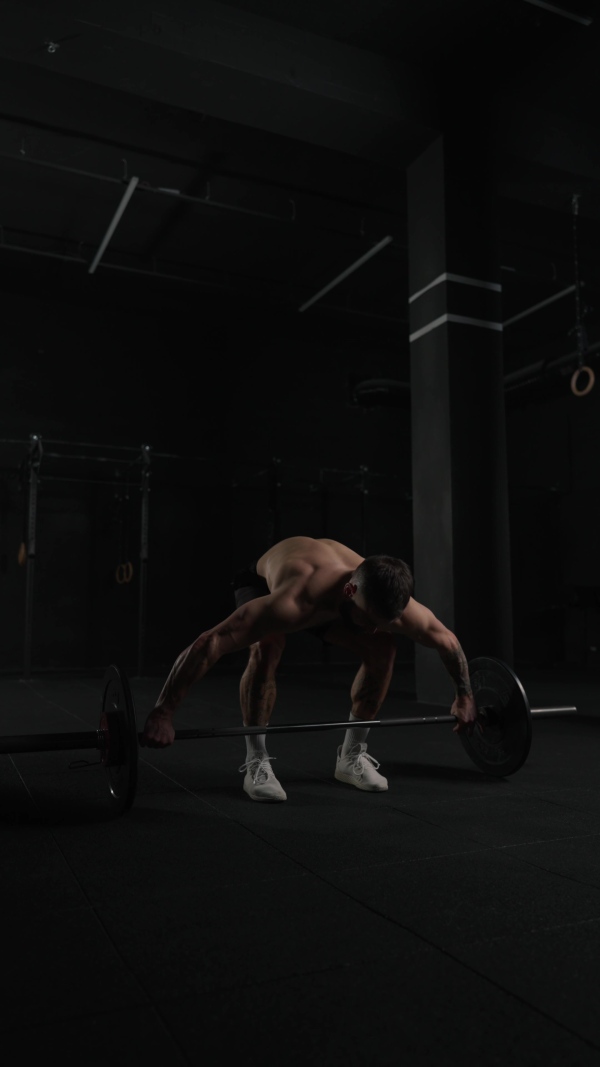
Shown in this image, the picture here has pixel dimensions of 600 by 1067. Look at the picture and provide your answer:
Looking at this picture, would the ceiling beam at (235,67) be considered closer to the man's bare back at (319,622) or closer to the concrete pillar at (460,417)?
the concrete pillar at (460,417)

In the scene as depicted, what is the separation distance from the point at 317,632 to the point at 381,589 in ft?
1.56

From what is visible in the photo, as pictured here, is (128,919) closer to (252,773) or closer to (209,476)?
(252,773)

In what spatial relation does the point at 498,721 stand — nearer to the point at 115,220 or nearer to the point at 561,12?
the point at 561,12

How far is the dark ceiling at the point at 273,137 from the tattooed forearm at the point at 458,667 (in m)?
3.37

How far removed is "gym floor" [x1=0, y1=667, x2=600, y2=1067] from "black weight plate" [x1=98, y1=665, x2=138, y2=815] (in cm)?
8

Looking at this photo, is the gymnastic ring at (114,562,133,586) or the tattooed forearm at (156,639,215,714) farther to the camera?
the gymnastic ring at (114,562,133,586)

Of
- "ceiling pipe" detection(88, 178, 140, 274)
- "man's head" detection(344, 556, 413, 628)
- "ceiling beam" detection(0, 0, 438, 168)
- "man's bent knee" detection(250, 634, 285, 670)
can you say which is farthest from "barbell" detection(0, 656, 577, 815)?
"ceiling pipe" detection(88, 178, 140, 274)

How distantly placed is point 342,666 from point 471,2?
17.6 feet

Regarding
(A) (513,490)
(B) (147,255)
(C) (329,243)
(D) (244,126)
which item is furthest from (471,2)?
(A) (513,490)

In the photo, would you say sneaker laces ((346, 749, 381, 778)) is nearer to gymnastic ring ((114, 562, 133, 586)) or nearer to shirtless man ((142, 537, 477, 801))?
shirtless man ((142, 537, 477, 801))

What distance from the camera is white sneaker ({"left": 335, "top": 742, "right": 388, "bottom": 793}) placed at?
2.42 metres

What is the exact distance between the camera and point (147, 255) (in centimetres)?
683

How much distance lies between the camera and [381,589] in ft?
6.97

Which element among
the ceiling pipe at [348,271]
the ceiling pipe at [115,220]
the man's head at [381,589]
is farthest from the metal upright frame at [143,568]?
the man's head at [381,589]
